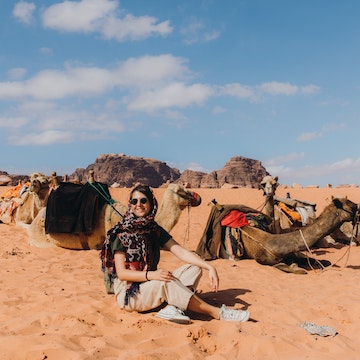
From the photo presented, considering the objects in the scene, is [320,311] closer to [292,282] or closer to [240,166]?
[292,282]

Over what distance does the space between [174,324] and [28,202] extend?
860cm

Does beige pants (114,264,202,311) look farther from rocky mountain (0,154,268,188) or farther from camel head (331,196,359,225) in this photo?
rocky mountain (0,154,268,188)

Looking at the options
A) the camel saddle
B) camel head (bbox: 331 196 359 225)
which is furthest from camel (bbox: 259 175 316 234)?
camel head (bbox: 331 196 359 225)

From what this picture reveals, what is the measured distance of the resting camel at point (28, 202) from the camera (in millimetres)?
10578

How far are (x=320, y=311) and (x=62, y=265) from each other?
181 inches

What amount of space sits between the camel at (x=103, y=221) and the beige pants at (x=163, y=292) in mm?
3583

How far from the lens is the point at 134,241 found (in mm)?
4164

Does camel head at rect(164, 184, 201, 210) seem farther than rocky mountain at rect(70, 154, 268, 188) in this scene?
No

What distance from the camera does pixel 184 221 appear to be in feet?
57.1

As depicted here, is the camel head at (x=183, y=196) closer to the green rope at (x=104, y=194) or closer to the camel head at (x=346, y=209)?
Result: the green rope at (x=104, y=194)

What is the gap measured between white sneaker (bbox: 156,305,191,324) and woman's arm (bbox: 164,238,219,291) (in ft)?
1.31

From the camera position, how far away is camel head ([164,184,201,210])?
7895mm

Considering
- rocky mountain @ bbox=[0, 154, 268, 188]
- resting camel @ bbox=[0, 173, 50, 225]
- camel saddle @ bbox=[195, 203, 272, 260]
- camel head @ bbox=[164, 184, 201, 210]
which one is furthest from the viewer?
rocky mountain @ bbox=[0, 154, 268, 188]

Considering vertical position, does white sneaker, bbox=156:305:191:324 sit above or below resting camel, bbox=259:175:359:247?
below
